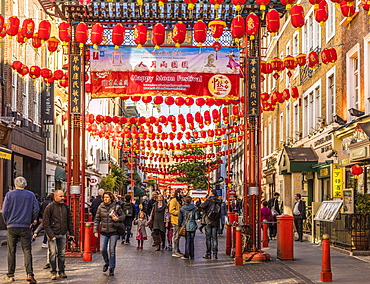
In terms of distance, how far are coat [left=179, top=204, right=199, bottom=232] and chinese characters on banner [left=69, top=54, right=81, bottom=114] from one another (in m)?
4.04

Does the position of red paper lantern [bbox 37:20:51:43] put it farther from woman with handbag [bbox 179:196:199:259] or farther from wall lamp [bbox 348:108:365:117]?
wall lamp [bbox 348:108:365:117]

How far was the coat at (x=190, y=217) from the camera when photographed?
18.2 meters

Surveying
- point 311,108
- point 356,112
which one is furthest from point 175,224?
point 311,108

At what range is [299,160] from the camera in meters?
28.9

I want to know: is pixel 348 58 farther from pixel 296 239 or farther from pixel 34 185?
pixel 34 185

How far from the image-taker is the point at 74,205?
19.1m

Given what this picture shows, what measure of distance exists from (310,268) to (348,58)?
390 inches

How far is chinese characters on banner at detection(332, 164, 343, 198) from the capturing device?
960 inches

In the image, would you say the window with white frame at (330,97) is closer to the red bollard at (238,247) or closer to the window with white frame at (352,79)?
the window with white frame at (352,79)

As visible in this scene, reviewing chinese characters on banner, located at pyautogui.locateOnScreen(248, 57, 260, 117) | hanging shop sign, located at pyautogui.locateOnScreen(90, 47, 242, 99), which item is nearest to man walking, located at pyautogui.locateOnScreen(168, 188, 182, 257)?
hanging shop sign, located at pyautogui.locateOnScreen(90, 47, 242, 99)

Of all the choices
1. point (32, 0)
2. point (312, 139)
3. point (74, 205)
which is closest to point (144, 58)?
point (74, 205)

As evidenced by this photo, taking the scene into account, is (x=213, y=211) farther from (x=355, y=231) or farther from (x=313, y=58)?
(x=313, y=58)

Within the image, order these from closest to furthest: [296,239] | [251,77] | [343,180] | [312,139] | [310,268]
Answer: [310,268], [251,77], [343,180], [296,239], [312,139]

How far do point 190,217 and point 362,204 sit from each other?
4708 millimetres
